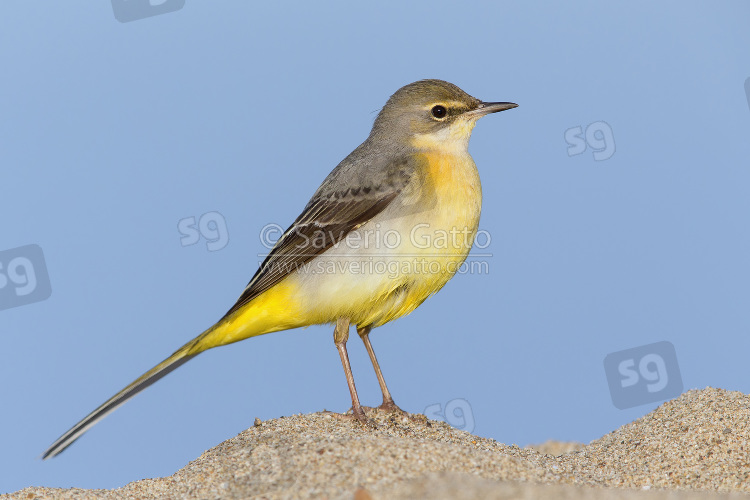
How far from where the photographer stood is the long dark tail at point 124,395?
7215 mm

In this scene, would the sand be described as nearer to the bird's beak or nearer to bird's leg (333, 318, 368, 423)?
bird's leg (333, 318, 368, 423)

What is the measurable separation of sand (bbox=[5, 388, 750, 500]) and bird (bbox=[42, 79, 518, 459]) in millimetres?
785

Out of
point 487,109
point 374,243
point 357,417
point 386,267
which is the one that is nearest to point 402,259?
point 386,267

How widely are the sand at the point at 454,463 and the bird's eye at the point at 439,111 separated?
3251 mm

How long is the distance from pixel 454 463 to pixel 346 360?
6.99ft

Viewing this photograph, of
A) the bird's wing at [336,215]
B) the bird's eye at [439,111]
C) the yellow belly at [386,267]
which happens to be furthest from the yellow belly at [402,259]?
the bird's eye at [439,111]

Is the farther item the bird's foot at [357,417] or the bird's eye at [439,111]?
the bird's eye at [439,111]

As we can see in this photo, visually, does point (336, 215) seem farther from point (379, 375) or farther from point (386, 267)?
point (379, 375)

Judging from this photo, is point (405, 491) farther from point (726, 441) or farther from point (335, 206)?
point (726, 441)

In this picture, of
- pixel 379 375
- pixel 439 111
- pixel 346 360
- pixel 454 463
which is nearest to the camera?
pixel 454 463

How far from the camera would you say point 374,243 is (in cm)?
736

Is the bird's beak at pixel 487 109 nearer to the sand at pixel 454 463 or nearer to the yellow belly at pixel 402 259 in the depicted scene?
the yellow belly at pixel 402 259

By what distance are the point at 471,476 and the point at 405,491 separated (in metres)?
0.82

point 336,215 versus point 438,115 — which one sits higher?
point 438,115
